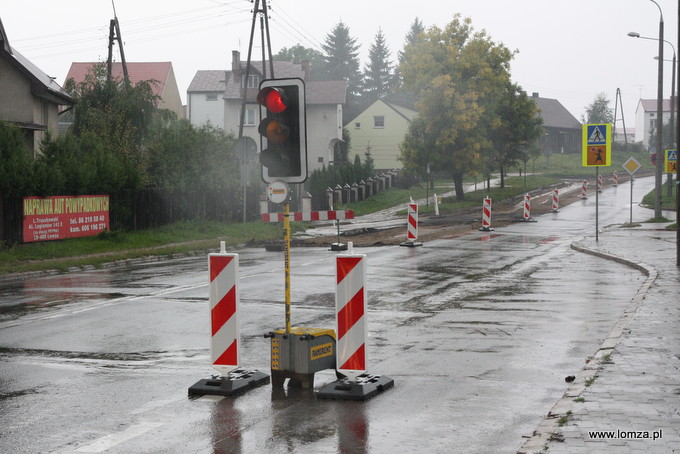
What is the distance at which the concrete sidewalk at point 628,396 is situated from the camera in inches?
235

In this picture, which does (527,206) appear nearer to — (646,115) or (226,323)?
(226,323)

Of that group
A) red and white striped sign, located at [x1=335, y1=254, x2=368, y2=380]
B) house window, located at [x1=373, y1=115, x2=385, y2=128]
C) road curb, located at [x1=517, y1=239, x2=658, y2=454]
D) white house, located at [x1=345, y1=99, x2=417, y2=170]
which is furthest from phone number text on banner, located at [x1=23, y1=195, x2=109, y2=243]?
house window, located at [x1=373, y1=115, x2=385, y2=128]

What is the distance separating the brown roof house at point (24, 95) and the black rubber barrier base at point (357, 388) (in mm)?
27209

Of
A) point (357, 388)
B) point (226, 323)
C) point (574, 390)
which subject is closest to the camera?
point (574, 390)

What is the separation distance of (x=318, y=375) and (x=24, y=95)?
28971 millimetres

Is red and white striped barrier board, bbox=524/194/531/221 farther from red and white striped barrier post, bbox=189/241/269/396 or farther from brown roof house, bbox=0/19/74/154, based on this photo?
red and white striped barrier post, bbox=189/241/269/396

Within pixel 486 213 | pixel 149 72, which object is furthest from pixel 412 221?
pixel 149 72

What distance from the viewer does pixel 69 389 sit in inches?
326

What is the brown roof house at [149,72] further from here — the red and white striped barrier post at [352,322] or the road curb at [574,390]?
the red and white striped barrier post at [352,322]

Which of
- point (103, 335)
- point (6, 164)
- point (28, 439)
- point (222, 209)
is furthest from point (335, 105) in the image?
point (28, 439)

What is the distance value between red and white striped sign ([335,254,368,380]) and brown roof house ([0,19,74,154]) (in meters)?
27.0

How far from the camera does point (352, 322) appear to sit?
8.19 metres

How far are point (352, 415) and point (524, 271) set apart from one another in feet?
42.6

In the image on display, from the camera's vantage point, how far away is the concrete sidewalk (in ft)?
19.6
